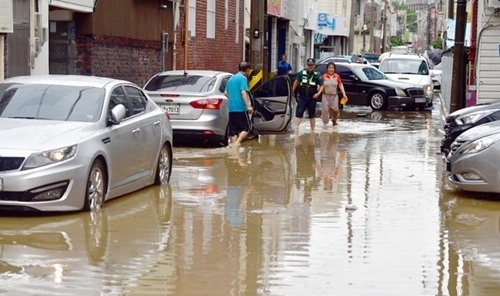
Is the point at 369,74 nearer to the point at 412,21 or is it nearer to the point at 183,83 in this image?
the point at 183,83

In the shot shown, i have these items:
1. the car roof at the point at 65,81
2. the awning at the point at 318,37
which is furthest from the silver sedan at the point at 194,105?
the awning at the point at 318,37

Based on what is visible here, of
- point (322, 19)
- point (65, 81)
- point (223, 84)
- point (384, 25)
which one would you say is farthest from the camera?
point (384, 25)

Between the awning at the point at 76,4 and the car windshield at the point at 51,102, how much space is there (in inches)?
313

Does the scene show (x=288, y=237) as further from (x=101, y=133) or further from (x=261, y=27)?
(x=261, y=27)

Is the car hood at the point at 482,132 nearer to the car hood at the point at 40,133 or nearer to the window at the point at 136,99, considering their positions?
the window at the point at 136,99

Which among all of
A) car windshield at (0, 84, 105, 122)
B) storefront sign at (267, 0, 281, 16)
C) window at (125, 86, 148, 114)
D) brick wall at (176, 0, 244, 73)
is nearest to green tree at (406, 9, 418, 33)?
storefront sign at (267, 0, 281, 16)

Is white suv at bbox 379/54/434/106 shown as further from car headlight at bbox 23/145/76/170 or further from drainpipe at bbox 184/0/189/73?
car headlight at bbox 23/145/76/170

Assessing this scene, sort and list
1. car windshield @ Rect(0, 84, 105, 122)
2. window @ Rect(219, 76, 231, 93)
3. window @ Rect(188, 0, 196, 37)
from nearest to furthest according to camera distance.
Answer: car windshield @ Rect(0, 84, 105, 122) → window @ Rect(219, 76, 231, 93) → window @ Rect(188, 0, 196, 37)

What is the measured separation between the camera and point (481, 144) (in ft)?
41.6

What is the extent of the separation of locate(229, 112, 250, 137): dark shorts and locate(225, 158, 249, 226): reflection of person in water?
5.06 feet

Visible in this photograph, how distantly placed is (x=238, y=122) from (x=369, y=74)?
1580 centimetres

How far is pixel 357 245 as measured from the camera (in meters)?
9.69

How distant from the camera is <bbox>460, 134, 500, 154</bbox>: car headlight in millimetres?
12569

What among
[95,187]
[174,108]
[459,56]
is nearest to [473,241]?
[95,187]
